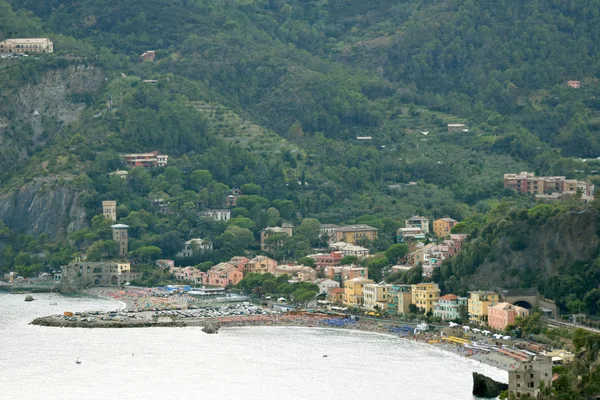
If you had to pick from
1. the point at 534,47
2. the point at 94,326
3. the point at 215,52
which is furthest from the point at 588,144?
the point at 94,326

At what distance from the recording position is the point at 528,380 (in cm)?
5481

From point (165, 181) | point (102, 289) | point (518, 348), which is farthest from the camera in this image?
point (165, 181)

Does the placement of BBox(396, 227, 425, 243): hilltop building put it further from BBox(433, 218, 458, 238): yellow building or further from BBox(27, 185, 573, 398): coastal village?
BBox(433, 218, 458, 238): yellow building

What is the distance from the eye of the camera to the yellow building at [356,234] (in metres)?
104

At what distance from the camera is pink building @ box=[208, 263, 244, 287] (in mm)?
96875

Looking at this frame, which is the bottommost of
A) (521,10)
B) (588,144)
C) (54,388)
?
(54,388)

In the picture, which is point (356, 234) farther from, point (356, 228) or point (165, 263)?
point (165, 263)

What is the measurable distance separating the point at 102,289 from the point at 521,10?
57295mm

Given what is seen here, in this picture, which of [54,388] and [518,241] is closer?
[54,388]

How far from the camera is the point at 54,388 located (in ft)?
205

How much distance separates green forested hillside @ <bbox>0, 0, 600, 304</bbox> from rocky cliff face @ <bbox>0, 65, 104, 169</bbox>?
10 centimetres

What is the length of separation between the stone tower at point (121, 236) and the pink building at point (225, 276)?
7.63 metres

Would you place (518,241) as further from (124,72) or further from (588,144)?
(124,72)

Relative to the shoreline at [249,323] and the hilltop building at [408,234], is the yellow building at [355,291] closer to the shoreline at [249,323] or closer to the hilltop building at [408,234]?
the shoreline at [249,323]
